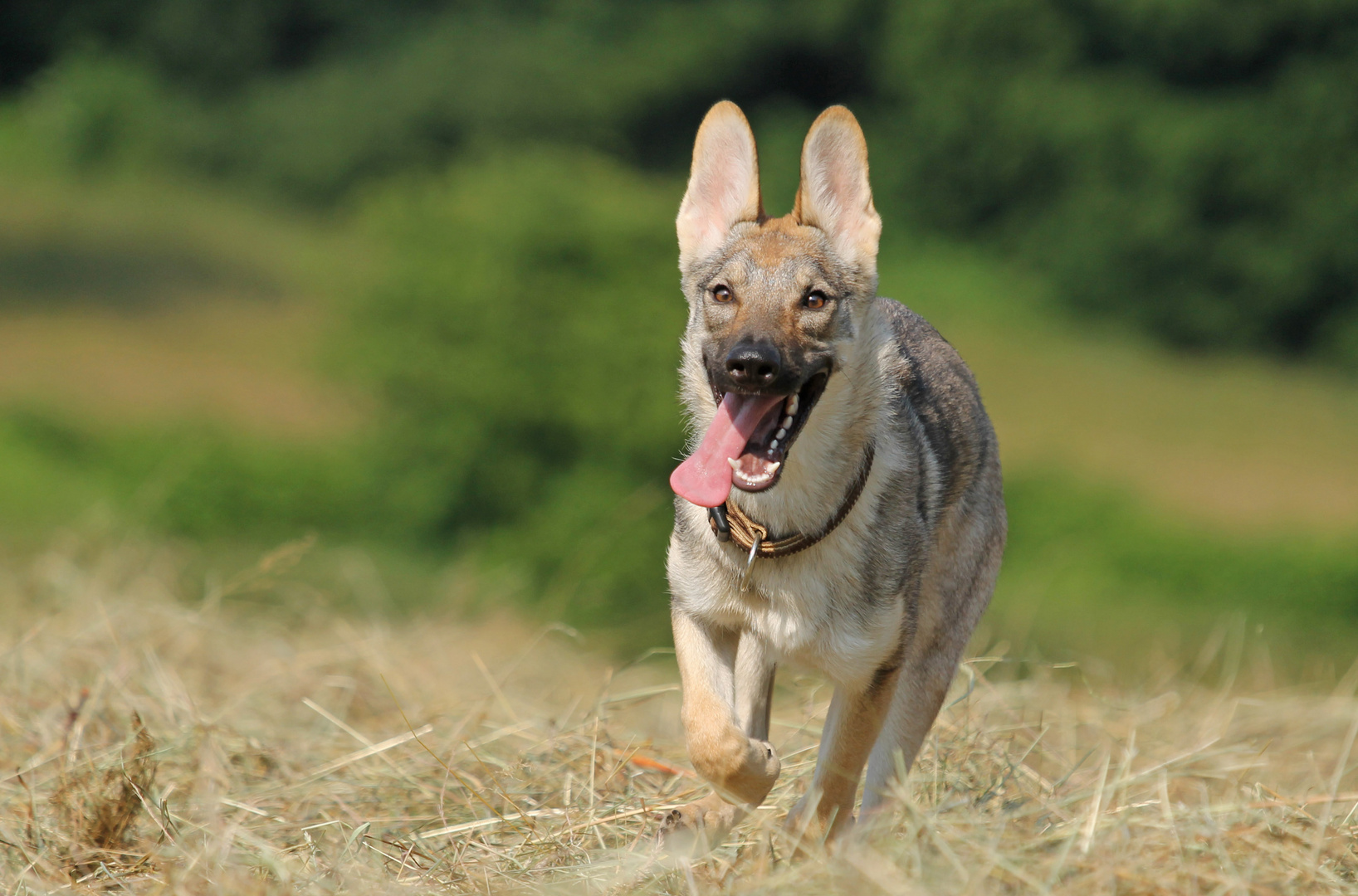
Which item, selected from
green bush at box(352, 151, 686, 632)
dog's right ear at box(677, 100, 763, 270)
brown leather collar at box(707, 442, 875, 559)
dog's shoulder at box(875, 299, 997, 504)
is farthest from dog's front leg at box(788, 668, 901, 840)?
green bush at box(352, 151, 686, 632)

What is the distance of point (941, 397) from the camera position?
470 centimetres

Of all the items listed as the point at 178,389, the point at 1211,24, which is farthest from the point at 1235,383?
the point at 178,389

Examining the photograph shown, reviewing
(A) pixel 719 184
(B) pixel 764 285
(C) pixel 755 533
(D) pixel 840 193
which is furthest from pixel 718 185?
(C) pixel 755 533

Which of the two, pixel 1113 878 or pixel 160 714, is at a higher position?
pixel 1113 878

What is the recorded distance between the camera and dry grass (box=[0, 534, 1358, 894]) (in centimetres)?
323

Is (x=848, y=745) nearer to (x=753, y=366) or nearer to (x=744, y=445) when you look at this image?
(x=744, y=445)

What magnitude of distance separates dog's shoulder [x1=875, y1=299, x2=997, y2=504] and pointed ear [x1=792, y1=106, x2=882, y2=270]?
0.23 metres

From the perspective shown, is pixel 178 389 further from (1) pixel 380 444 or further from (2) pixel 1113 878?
(2) pixel 1113 878

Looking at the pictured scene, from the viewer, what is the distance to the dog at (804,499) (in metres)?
3.71

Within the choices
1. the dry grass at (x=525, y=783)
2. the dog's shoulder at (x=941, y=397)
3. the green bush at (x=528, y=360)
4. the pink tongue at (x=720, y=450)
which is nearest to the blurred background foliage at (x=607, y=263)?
the green bush at (x=528, y=360)

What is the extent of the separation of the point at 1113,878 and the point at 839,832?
0.94 m

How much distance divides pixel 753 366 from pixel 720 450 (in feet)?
0.83

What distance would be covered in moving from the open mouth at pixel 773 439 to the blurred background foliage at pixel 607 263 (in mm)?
5478

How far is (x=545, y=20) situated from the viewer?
62.8 ft
